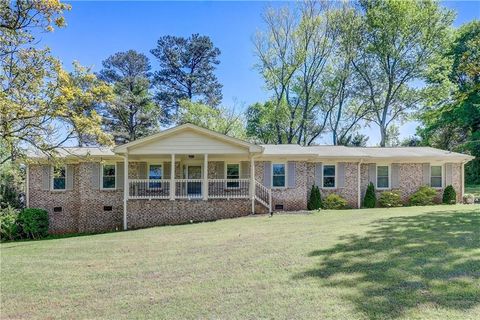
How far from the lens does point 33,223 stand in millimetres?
16328

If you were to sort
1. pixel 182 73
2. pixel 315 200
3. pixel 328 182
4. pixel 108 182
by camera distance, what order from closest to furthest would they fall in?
pixel 315 200
pixel 108 182
pixel 328 182
pixel 182 73

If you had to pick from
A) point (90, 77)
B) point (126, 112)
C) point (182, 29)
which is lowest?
point (90, 77)

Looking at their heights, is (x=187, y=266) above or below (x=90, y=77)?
below

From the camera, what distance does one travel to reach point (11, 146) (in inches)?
390

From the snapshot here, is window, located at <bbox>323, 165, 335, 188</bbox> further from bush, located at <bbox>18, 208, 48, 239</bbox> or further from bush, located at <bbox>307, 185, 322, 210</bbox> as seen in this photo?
bush, located at <bbox>18, 208, 48, 239</bbox>

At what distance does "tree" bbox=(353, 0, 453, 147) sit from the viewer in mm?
28125

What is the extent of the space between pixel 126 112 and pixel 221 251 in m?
29.1

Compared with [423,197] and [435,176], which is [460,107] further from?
[423,197]

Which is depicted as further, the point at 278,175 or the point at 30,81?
→ the point at 278,175

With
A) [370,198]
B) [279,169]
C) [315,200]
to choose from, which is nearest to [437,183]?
[370,198]

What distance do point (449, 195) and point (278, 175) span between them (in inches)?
359

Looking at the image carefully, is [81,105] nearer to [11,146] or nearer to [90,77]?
[90,77]

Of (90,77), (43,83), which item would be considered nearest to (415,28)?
(90,77)

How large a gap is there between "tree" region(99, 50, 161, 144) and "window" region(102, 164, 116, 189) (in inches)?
597
